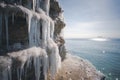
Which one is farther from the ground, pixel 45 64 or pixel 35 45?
pixel 35 45

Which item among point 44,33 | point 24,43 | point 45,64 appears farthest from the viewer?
point 44,33

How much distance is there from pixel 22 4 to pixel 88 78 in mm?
20172

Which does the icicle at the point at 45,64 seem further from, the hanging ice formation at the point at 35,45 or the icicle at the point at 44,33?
the icicle at the point at 44,33

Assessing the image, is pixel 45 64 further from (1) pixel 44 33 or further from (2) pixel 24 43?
(1) pixel 44 33

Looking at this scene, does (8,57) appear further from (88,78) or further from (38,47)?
(88,78)

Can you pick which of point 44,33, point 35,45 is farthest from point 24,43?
point 44,33

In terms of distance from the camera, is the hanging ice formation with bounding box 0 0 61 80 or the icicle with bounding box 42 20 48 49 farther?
the icicle with bounding box 42 20 48 49

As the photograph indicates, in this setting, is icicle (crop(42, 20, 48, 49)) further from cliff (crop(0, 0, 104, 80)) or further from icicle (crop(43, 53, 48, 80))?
icicle (crop(43, 53, 48, 80))

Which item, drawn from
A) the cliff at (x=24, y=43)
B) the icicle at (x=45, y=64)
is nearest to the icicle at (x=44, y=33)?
the cliff at (x=24, y=43)

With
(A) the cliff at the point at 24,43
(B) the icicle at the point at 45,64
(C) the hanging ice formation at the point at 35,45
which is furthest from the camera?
(B) the icicle at the point at 45,64

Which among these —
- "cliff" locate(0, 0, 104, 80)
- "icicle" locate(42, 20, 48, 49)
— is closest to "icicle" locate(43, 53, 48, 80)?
"cliff" locate(0, 0, 104, 80)

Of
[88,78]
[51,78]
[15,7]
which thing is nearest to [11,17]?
[15,7]

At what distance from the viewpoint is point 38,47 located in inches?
907

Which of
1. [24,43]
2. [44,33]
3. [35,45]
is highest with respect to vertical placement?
[44,33]
